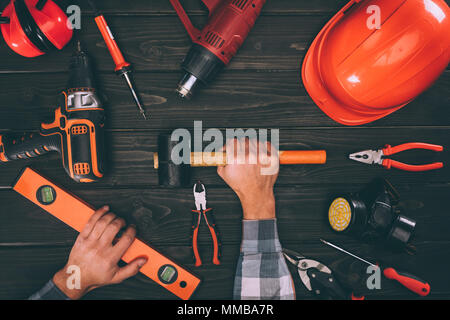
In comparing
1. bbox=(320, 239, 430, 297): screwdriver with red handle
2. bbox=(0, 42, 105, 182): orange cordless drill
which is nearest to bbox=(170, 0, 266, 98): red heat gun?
bbox=(0, 42, 105, 182): orange cordless drill

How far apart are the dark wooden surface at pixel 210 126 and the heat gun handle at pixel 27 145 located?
7 cm

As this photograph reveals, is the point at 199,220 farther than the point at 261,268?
Yes

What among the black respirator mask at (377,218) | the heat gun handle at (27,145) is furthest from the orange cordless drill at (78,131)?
the black respirator mask at (377,218)

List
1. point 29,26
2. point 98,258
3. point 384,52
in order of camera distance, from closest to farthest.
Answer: point 384,52 → point 29,26 → point 98,258

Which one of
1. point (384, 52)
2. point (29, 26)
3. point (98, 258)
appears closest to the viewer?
point (384, 52)

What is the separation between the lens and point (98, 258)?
3.22ft

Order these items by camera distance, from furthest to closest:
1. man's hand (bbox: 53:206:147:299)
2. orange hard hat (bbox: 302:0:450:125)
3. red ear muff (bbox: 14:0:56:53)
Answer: man's hand (bbox: 53:206:147:299), red ear muff (bbox: 14:0:56:53), orange hard hat (bbox: 302:0:450:125)

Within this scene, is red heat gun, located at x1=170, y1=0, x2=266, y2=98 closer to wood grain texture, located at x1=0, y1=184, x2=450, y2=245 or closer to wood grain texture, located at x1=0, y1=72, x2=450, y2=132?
wood grain texture, located at x1=0, y1=72, x2=450, y2=132

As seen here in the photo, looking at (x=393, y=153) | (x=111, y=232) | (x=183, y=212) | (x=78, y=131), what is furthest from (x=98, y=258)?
(x=393, y=153)

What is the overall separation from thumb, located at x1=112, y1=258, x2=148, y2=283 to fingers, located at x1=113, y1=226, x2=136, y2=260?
5 cm

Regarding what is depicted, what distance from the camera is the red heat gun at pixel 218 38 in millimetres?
882

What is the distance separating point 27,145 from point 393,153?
53.4 inches

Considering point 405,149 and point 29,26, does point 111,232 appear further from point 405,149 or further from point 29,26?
point 405,149

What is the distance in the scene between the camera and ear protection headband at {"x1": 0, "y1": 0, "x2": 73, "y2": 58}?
2.88 feet
